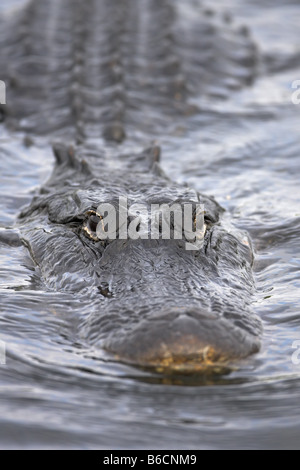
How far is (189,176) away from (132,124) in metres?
1.35

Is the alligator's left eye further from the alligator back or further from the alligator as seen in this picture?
the alligator back

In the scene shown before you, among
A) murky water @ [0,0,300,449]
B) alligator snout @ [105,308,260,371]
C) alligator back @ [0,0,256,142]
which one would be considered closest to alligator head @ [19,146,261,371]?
alligator snout @ [105,308,260,371]

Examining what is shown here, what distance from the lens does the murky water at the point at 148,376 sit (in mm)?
3453

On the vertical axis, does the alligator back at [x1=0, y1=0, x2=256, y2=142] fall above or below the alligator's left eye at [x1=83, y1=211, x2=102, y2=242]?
above

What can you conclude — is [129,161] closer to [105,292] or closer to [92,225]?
[92,225]

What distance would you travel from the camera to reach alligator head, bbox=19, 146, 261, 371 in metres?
3.80

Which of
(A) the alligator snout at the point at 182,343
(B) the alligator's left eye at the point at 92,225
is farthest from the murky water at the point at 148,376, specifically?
(B) the alligator's left eye at the point at 92,225

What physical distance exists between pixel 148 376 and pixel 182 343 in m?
0.23

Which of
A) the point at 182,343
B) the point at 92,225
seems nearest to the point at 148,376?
the point at 182,343

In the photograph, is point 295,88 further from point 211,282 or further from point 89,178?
point 211,282

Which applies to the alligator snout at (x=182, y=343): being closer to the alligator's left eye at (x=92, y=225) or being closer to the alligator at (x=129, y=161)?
the alligator at (x=129, y=161)

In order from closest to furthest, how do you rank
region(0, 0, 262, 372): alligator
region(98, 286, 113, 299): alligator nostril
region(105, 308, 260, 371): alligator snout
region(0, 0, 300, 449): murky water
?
region(0, 0, 300, 449): murky water, region(105, 308, 260, 371): alligator snout, region(0, 0, 262, 372): alligator, region(98, 286, 113, 299): alligator nostril

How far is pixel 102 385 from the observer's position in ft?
12.3
